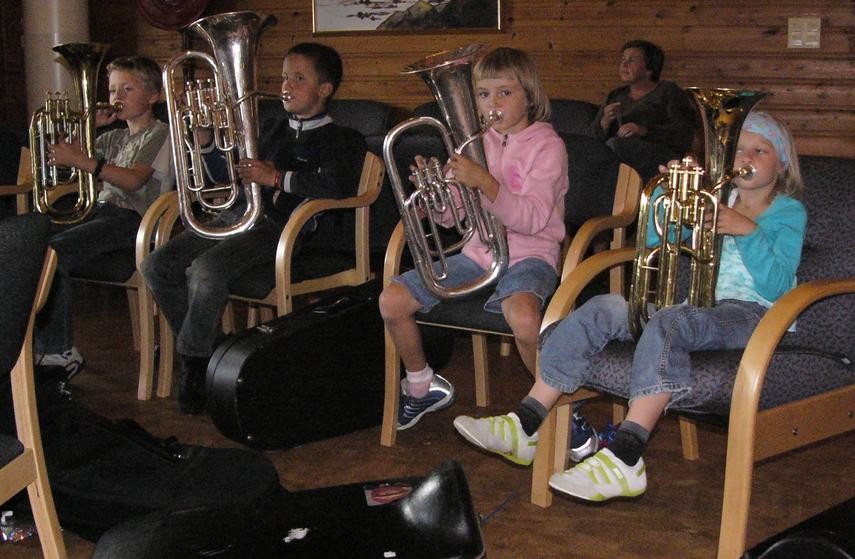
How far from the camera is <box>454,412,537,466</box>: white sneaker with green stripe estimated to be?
243cm

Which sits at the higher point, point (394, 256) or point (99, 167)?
point (99, 167)

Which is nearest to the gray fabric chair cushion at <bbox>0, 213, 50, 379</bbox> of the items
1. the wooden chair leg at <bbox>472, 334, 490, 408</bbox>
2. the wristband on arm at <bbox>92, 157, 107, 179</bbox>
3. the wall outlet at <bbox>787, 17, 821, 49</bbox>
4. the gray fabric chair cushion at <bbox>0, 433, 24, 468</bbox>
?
the gray fabric chair cushion at <bbox>0, 433, 24, 468</bbox>

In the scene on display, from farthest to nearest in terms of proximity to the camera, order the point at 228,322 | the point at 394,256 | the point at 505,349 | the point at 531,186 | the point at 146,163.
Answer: the point at 505,349 → the point at 228,322 → the point at 146,163 → the point at 394,256 → the point at 531,186

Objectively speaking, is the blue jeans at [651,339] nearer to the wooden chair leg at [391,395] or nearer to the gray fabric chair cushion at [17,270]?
the wooden chair leg at [391,395]

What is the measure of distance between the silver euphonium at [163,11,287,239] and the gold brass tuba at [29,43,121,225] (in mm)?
537

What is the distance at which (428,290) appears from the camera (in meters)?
2.80

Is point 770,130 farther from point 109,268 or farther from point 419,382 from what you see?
point 109,268

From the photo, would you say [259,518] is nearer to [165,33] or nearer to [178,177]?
[178,177]

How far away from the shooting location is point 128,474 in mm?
2334

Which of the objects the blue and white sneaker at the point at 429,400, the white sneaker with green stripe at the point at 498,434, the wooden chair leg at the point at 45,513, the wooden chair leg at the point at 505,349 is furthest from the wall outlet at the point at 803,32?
the wooden chair leg at the point at 45,513

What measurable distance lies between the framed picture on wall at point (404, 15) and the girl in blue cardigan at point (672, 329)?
350 centimetres

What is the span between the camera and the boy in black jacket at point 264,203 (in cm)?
325

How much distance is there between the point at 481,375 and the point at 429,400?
38 centimetres

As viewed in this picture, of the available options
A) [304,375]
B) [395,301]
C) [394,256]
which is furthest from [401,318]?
[304,375]
